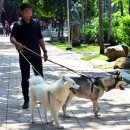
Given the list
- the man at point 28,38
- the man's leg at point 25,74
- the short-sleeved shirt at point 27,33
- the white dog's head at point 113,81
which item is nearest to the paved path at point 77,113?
the man's leg at point 25,74

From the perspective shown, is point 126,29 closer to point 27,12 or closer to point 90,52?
point 90,52

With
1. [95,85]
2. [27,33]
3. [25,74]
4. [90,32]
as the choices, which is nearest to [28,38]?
[27,33]

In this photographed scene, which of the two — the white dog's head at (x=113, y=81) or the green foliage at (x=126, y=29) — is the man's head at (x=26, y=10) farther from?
the green foliage at (x=126, y=29)

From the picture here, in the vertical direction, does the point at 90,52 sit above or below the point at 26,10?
below

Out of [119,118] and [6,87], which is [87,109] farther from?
[6,87]

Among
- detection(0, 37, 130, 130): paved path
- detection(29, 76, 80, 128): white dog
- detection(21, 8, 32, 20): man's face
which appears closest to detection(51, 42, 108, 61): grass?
detection(0, 37, 130, 130): paved path

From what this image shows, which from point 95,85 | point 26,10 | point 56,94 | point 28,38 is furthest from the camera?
point 28,38

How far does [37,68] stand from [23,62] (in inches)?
12.0

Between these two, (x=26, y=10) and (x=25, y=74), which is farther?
(x=25, y=74)

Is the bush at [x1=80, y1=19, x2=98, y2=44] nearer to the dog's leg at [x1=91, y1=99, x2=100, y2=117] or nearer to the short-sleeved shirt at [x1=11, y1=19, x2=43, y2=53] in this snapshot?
the short-sleeved shirt at [x1=11, y1=19, x2=43, y2=53]

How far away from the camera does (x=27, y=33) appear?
9000mm

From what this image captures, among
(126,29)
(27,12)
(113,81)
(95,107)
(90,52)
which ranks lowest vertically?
(90,52)

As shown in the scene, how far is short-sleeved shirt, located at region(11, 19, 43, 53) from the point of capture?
29.6ft

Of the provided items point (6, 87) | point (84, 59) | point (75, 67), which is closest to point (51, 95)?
point (6, 87)
